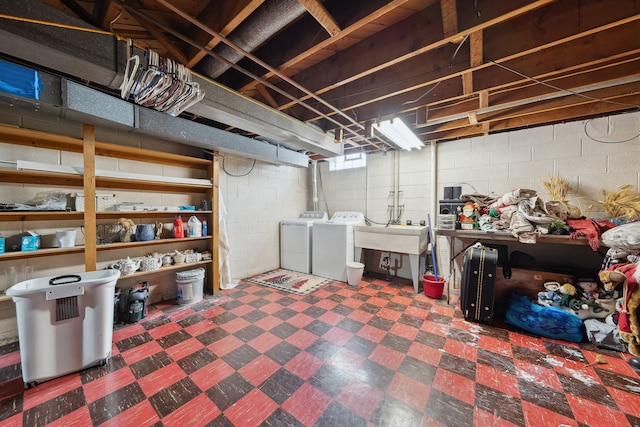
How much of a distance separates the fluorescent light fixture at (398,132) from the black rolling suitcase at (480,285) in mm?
1660

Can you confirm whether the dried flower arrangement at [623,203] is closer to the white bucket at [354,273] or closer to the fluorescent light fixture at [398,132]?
the fluorescent light fixture at [398,132]

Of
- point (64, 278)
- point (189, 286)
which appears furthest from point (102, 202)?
point (189, 286)

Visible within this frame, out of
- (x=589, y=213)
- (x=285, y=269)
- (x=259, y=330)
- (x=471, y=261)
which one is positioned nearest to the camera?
(x=259, y=330)

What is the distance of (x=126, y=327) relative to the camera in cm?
245

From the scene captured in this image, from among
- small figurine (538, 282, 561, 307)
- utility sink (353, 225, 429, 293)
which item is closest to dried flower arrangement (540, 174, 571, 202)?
small figurine (538, 282, 561, 307)

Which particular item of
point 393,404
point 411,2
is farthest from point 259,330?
point 411,2

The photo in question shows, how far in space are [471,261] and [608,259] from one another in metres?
1.07

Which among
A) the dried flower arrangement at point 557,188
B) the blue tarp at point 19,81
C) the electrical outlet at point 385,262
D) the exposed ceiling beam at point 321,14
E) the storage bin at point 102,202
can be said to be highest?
the exposed ceiling beam at point 321,14

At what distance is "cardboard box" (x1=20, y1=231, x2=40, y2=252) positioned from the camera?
203 cm

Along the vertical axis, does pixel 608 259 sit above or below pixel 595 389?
above

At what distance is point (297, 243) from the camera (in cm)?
441

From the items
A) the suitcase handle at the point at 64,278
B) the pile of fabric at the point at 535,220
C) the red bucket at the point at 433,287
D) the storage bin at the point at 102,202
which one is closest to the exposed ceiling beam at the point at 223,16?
the storage bin at the point at 102,202

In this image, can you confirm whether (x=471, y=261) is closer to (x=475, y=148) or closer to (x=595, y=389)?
(x=595, y=389)

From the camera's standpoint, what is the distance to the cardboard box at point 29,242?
80.0 inches
